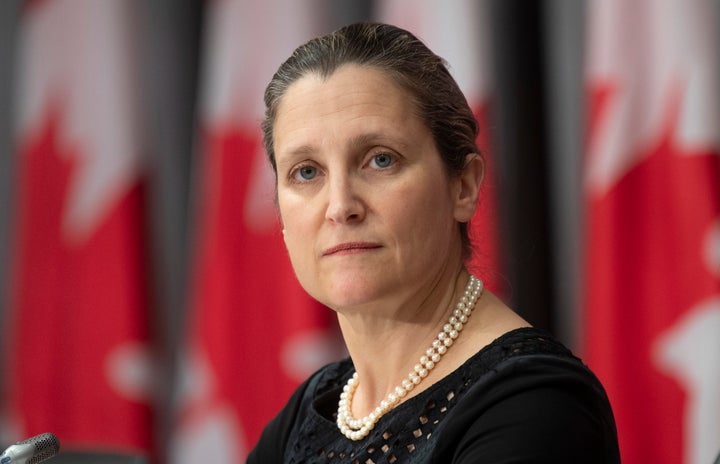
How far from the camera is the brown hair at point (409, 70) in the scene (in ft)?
4.91

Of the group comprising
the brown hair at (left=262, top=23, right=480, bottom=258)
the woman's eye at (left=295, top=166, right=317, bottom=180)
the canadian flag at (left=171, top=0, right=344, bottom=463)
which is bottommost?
the canadian flag at (left=171, top=0, right=344, bottom=463)

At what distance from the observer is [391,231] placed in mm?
1437

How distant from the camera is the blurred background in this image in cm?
229

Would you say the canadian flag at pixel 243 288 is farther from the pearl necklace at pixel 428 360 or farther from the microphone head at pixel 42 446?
the microphone head at pixel 42 446

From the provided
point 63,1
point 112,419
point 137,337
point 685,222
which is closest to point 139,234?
point 137,337

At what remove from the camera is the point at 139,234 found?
9.52 feet

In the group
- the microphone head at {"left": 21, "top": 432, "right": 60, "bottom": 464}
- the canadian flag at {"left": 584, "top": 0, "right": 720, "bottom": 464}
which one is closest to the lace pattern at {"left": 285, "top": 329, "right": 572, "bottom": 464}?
the microphone head at {"left": 21, "top": 432, "right": 60, "bottom": 464}

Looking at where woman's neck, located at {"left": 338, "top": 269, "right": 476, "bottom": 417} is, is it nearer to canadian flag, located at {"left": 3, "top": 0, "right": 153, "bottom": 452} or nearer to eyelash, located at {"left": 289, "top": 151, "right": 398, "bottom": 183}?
eyelash, located at {"left": 289, "top": 151, "right": 398, "bottom": 183}

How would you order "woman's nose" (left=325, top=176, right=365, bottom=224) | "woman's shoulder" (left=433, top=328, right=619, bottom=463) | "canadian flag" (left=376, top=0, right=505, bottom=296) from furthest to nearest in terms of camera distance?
"canadian flag" (left=376, top=0, right=505, bottom=296)
"woman's nose" (left=325, top=176, right=365, bottom=224)
"woman's shoulder" (left=433, top=328, right=619, bottom=463)

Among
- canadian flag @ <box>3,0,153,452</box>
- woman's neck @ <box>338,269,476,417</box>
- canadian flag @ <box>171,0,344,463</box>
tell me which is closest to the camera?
woman's neck @ <box>338,269,476,417</box>

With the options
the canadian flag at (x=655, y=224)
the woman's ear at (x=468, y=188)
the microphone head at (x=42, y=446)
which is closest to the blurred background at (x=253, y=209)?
the canadian flag at (x=655, y=224)

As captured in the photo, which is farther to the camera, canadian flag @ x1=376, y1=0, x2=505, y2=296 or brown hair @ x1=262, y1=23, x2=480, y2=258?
canadian flag @ x1=376, y1=0, x2=505, y2=296

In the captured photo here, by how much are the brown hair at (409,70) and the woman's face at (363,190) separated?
18mm

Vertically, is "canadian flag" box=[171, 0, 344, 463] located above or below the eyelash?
below
